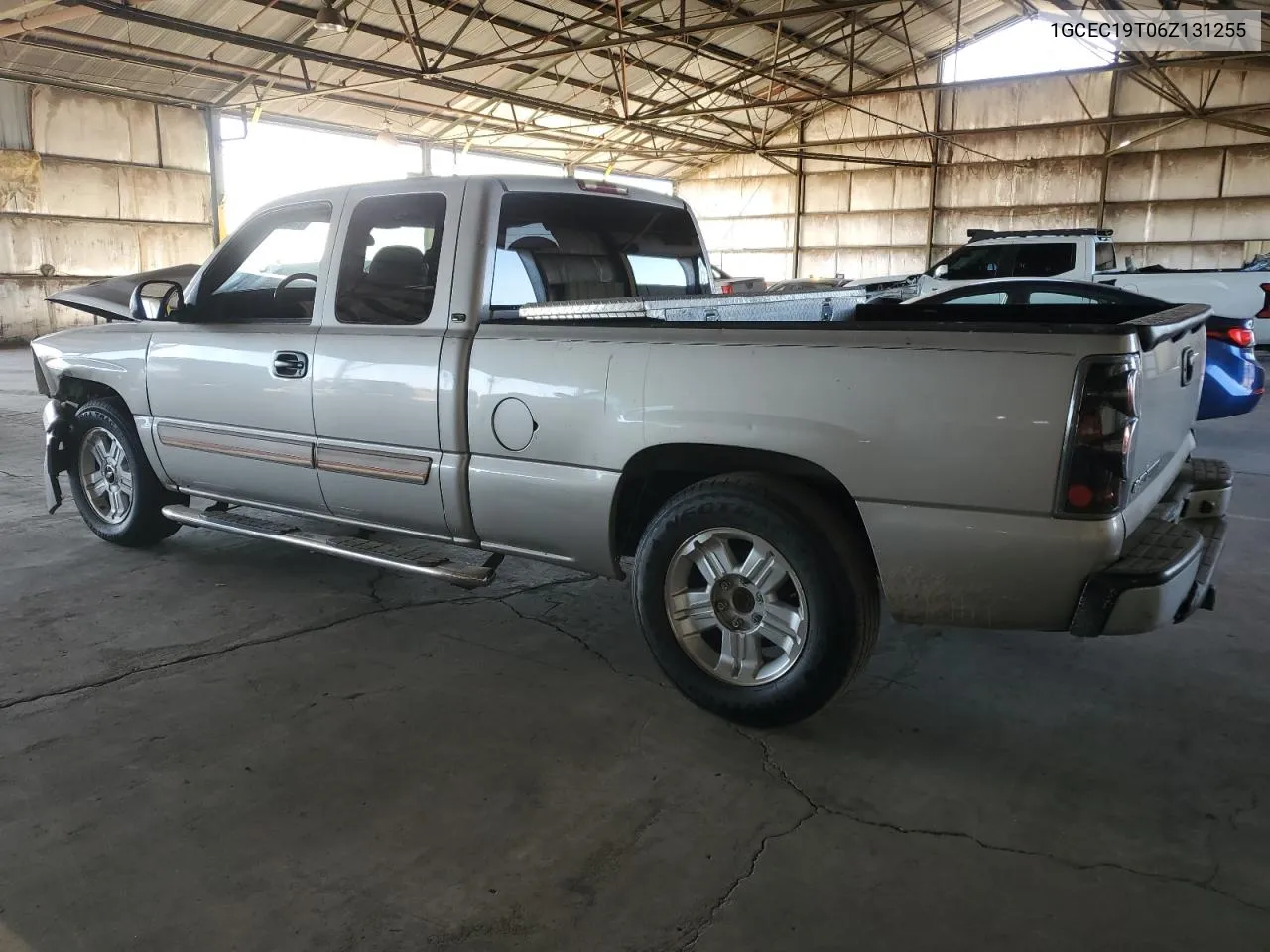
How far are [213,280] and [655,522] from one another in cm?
279

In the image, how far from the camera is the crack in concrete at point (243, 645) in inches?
137

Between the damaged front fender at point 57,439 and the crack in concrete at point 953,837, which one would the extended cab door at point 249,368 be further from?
the crack in concrete at point 953,837

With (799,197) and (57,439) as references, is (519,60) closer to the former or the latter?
(799,197)

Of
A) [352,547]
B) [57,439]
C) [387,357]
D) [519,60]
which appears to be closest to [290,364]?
[387,357]

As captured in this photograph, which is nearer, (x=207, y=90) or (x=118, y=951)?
(x=118, y=951)

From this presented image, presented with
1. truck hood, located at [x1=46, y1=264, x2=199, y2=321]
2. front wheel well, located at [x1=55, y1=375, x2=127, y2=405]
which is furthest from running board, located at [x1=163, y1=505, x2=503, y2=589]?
truck hood, located at [x1=46, y1=264, x2=199, y2=321]

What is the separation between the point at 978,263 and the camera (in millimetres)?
14375

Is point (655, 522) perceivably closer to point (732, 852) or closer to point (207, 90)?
point (732, 852)

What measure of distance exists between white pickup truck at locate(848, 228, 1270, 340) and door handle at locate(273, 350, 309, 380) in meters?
8.77

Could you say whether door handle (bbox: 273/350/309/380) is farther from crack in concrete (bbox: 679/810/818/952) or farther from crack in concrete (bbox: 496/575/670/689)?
crack in concrete (bbox: 679/810/818/952)

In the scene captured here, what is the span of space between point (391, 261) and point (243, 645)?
5.65 feet

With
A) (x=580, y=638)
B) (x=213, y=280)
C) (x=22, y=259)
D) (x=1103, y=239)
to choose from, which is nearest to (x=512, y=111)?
(x=22, y=259)

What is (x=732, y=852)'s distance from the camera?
100 inches

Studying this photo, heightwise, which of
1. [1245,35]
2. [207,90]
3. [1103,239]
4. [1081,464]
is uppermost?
[1245,35]
